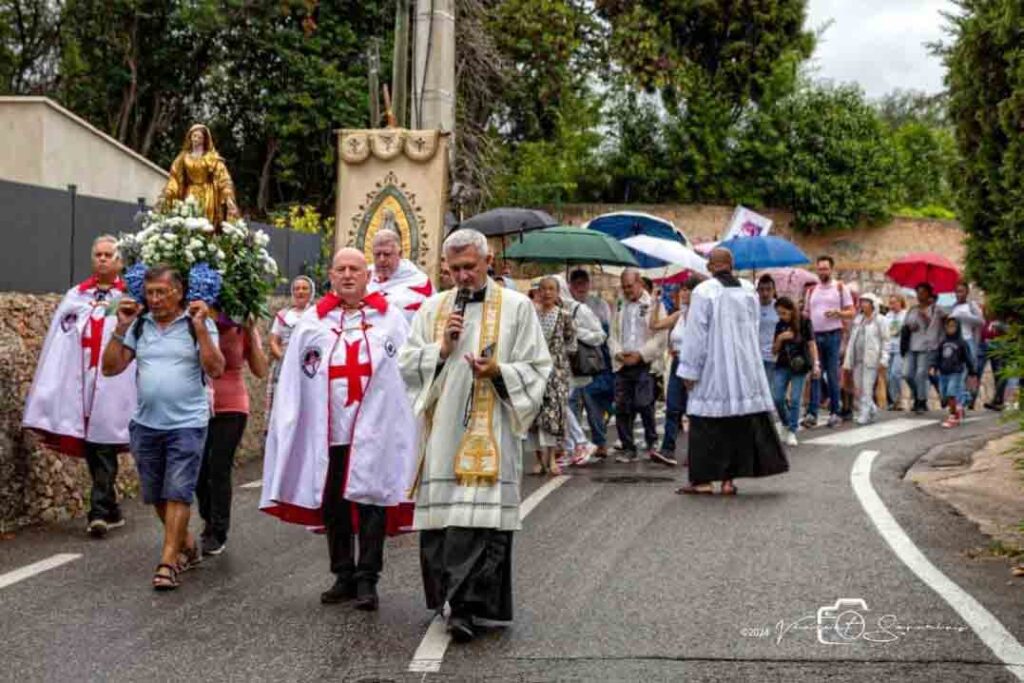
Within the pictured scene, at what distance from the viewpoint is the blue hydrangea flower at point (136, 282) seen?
9.43m

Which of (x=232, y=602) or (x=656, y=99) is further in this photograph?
(x=656, y=99)

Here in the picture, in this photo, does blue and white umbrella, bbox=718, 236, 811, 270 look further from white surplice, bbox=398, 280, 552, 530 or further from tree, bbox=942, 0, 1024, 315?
white surplice, bbox=398, 280, 552, 530

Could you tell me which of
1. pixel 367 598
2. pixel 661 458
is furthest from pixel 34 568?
pixel 661 458

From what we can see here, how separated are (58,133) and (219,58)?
33.7 ft

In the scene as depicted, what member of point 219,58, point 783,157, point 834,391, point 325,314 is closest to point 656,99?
point 783,157

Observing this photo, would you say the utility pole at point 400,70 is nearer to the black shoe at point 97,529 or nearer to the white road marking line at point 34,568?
the black shoe at point 97,529

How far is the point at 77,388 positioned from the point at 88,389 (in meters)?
0.08

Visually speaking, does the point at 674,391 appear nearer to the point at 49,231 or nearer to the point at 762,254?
the point at 762,254

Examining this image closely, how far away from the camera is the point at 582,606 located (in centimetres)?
828

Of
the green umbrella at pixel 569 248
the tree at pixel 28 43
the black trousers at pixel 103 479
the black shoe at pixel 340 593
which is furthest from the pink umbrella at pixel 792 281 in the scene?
the tree at pixel 28 43

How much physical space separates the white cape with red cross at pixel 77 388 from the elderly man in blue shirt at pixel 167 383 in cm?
191

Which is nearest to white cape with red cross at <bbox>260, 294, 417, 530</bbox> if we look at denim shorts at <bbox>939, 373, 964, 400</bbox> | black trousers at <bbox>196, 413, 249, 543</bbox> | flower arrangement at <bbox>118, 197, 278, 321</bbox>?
flower arrangement at <bbox>118, 197, 278, 321</bbox>

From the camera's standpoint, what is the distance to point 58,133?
2105 centimetres

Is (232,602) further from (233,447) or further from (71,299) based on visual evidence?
(71,299)
